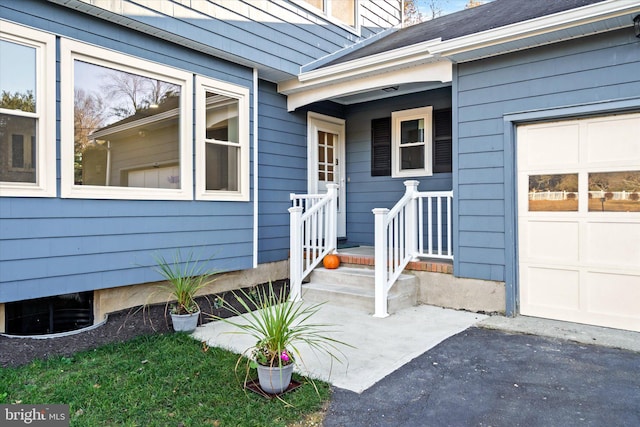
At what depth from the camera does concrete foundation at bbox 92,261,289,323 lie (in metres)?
4.24

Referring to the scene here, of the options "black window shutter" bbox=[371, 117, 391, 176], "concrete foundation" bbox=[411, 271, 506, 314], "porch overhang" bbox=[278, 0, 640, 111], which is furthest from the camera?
"black window shutter" bbox=[371, 117, 391, 176]

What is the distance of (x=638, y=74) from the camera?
3660mm

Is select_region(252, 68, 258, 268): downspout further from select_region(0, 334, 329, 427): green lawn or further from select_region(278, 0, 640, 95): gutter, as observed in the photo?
select_region(0, 334, 329, 427): green lawn

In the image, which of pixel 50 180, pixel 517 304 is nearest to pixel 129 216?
pixel 50 180

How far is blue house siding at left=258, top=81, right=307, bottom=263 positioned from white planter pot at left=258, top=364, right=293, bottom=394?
3122 mm

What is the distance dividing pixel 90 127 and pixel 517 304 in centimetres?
458

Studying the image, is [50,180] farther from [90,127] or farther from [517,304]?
[517,304]

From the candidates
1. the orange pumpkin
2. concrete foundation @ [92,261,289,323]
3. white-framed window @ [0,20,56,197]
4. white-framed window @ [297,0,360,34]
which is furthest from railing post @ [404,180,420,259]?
white-framed window @ [0,20,56,197]

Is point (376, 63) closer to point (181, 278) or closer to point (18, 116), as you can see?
point (181, 278)

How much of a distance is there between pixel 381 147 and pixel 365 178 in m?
0.55

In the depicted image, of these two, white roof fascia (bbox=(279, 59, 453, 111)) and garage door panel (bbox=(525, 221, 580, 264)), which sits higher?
white roof fascia (bbox=(279, 59, 453, 111))

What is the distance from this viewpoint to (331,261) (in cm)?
545

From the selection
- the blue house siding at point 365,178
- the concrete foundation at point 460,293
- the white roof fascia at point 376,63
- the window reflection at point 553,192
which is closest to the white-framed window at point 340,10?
the white roof fascia at point 376,63

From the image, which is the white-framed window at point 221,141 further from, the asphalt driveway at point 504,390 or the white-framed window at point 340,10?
the asphalt driveway at point 504,390
